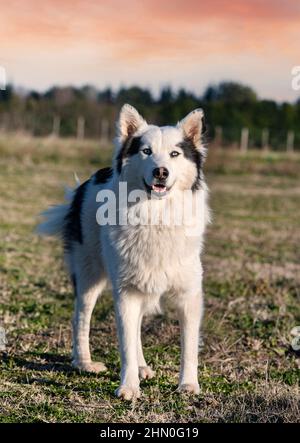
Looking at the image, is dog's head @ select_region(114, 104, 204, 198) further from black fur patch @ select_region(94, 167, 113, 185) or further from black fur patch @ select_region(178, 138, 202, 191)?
black fur patch @ select_region(94, 167, 113, 185)

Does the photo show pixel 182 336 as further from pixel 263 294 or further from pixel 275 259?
pixel 275 259

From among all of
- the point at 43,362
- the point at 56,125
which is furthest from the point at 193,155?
the point at 56,125

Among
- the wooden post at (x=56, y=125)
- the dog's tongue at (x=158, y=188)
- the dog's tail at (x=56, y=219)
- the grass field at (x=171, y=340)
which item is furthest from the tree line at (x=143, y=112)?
the dog's tongue at (x=158, y=188)

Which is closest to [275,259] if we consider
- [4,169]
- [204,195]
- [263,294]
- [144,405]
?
[263,294]

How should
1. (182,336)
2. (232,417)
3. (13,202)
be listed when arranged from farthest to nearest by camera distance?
(13,202)
(182,336)
(232,417)

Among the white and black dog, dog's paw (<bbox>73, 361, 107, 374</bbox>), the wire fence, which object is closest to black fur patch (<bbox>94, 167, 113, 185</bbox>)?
the white and black dog

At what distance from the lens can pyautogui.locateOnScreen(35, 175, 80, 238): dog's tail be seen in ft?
20.0

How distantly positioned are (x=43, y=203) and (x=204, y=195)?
1102cm

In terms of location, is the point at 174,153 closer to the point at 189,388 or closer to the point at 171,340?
the point at 189,388

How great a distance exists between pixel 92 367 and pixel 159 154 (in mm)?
1739

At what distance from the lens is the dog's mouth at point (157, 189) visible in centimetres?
460

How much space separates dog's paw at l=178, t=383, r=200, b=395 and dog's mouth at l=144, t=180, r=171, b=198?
4.24 ft

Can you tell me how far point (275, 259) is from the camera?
10.2 meters

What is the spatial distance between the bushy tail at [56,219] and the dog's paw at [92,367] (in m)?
1.26
